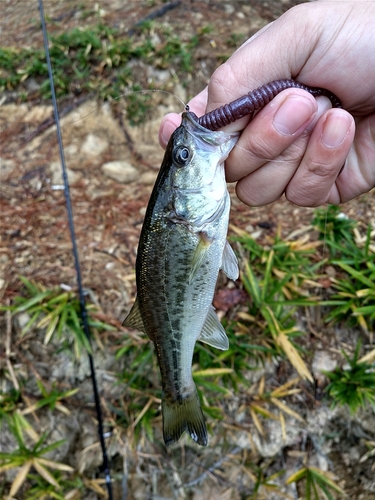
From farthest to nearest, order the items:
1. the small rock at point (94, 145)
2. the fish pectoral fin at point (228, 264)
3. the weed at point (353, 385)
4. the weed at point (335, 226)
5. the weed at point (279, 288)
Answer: the small rock at point (94, 145)
the weed at point (335, 226)
the weed at point (279, 288)
the weed at point (353, 385)
the fish pectoral fin at point (228, 264)

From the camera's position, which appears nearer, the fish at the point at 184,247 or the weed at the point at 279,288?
the fish at the point at 184,247

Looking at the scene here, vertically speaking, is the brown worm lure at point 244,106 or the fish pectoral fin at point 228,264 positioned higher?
the brown worm lure at point 244,106

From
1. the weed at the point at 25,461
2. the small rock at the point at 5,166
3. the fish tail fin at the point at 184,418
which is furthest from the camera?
the small rock at the point at 5,166

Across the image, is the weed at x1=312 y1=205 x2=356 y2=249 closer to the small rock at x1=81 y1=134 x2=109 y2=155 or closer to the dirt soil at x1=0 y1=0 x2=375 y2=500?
the dirt soil at x1=0 y1=0 x2=375 y2=500

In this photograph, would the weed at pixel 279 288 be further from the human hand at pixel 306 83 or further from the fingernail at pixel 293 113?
the fingernail at pixel 293 113

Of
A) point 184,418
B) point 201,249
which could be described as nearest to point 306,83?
point 201,249

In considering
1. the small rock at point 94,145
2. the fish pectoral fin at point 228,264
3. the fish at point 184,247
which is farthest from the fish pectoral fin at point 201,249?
the small rock at point 94,145

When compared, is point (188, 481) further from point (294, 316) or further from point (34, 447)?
point (294, 316)
